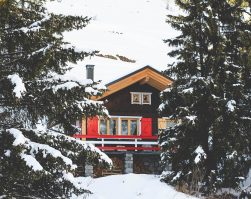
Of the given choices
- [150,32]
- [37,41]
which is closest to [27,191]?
[37,41]

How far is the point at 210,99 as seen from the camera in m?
17.5

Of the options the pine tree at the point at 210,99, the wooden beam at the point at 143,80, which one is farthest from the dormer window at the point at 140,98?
the pine tree at the point at 210,99

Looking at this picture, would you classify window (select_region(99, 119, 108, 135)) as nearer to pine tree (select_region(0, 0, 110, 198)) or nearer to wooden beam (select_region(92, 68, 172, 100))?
wooden beam (select_region(92, 68, 172, 100))

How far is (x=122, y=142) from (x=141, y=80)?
4427 millimetres

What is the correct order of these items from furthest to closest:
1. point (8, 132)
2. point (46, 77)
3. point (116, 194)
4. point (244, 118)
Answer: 1. point (244, 118)
2. point (116, 194)
3. point (46, 77)
4. point (8, 132)

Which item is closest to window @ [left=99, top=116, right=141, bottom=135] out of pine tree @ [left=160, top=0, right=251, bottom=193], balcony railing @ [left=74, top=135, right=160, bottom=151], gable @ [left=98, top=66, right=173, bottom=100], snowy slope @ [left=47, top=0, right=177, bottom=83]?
balcony railing @ [left=74, top=135, right=160, bottom=151]

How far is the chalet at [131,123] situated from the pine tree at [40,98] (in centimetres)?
1403

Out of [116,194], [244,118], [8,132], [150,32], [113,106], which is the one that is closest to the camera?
[8,132]

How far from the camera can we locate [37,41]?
9719mm

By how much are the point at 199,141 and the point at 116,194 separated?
14.1 feet

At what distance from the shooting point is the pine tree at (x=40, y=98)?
9141 mm

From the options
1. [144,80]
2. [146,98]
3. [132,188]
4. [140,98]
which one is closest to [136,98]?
[140,98]

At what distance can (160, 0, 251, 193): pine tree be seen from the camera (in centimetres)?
1733

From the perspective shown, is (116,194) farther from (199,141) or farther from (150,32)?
(150,32)
